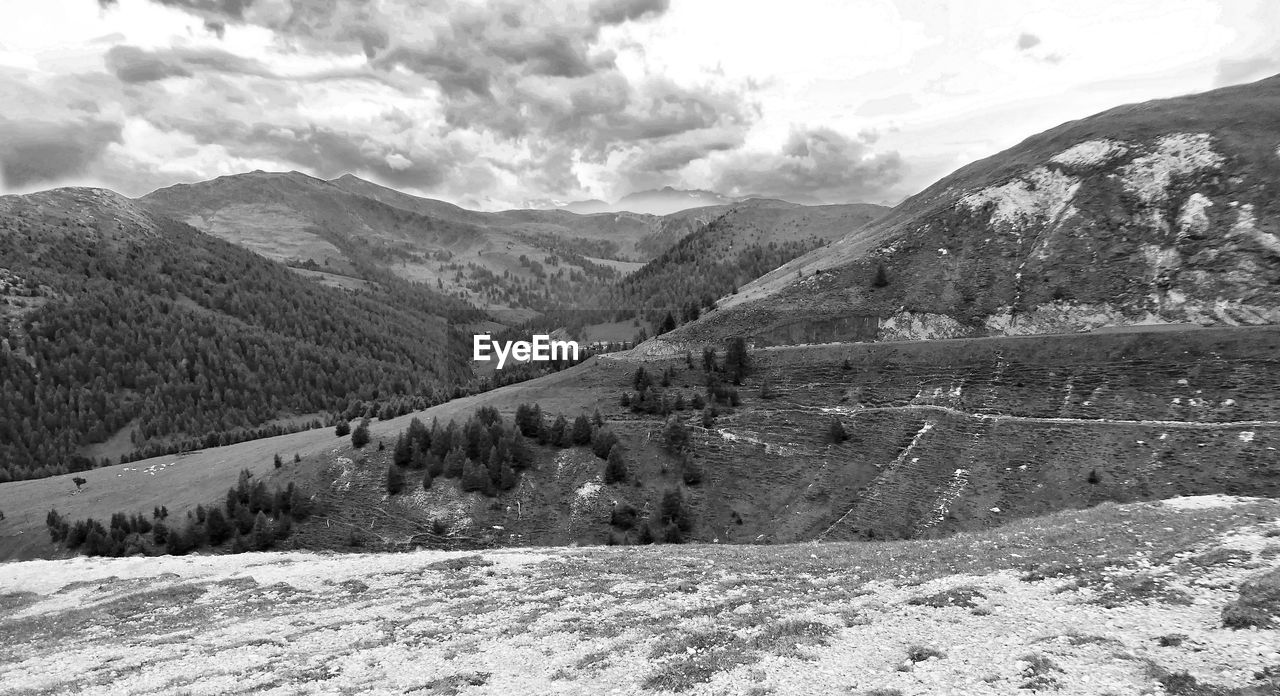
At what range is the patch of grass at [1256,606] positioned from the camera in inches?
637

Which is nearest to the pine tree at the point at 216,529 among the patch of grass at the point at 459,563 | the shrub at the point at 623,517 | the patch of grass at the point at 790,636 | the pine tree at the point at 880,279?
the shrub at the point at 623,517

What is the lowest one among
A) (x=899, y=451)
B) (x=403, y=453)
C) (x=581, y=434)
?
(x=899, y=451)

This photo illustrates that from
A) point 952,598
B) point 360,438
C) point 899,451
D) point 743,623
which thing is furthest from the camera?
point 360,438

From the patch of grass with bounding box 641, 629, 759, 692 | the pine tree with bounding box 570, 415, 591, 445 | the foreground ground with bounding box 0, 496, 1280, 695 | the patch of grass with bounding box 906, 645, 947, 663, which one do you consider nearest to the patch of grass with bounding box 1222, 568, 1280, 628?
the foreground ground with bounding box 0, 496, 1280, 695

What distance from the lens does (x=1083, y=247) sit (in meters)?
125

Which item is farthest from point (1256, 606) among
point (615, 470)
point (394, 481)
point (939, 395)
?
point (394, 481)

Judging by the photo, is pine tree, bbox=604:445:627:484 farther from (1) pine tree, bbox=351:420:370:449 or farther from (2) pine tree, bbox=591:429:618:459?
(1) pine tree, bbox=351:420:370:449

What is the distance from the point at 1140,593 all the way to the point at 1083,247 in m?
133

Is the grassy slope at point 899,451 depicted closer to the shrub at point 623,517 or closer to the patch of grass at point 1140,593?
the shrub at point 623,517

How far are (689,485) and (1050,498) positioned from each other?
158 feet

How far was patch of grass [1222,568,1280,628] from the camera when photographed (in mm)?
16188

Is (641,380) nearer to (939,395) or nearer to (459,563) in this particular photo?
(939,395)

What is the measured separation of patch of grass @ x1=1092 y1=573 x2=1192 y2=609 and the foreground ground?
0.09 meters

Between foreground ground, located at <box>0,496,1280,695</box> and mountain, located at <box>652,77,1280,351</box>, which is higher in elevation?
mountain, located at <box>652,77,1280,351</box>
